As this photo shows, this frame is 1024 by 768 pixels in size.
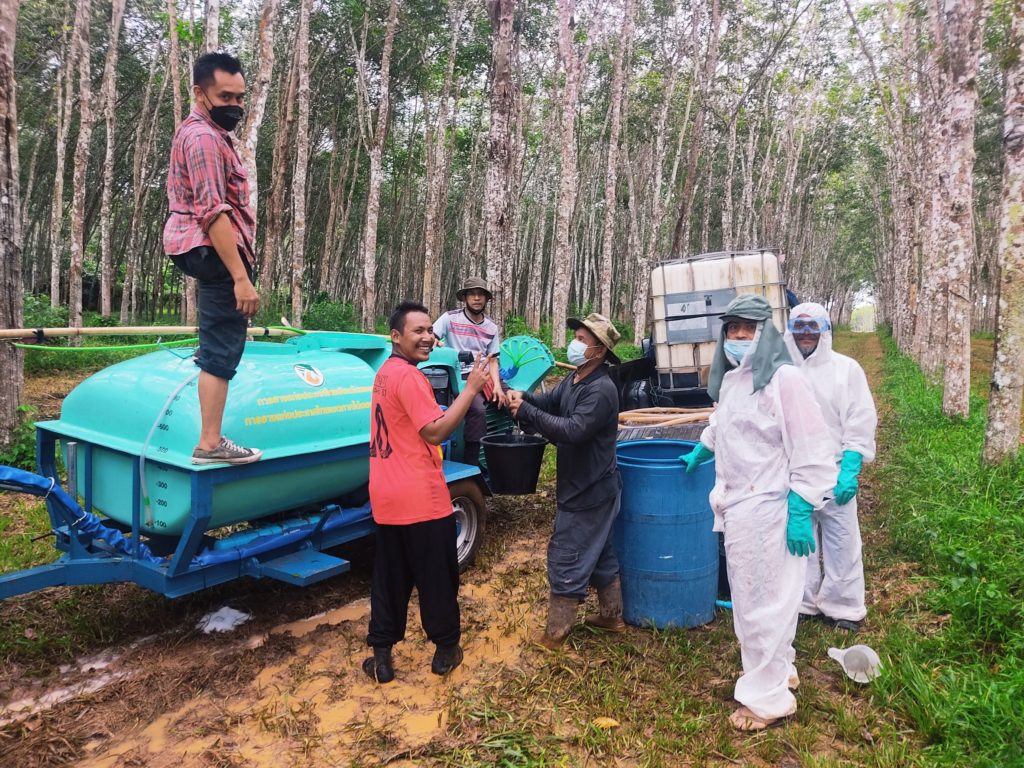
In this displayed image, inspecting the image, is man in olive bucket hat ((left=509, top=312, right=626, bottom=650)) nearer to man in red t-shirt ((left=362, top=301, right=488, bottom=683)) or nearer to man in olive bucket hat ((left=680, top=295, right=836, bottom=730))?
man in red t-shirt ((left=362, top=301, right=488, bottom=683))

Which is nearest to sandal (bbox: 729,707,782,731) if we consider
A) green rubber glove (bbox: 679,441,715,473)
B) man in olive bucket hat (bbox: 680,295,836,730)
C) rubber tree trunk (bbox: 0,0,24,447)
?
man in olive bucket hat (bbox: 680,295,836,730)

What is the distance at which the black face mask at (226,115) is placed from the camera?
11.0 ft

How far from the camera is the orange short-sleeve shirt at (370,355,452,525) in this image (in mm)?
3195

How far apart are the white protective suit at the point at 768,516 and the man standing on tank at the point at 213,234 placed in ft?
7.86

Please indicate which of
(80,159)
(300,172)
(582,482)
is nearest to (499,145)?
(582,482)

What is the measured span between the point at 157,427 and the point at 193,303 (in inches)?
630

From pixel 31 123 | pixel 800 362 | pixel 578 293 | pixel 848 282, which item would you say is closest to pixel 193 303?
pixel 31 123

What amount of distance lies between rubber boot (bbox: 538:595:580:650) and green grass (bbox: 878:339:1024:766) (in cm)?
155

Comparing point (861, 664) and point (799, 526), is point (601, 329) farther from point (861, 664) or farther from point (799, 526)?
point (861, 664)

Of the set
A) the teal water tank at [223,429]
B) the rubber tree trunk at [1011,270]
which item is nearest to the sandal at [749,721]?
the teal water tank at [223,429]

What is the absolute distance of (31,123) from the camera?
75.6ft

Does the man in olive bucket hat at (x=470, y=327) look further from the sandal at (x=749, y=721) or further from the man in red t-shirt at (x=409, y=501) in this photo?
the sandal at (x=749, y=721)

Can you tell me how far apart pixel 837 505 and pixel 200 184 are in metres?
3.81

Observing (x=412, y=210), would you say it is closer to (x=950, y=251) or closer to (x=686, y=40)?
(x=686, y=40)
